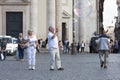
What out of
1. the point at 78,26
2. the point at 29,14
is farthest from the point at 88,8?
the point at 29,14

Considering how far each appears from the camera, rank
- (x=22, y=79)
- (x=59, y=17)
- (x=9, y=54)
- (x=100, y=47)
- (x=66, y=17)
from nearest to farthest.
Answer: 1. (x=22, y=79)
2. (x=100, y=47)
3. (x=9, y=54)
4. (x=59, y=17)
5. (x=66, y=17)

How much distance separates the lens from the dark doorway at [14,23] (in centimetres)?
6281

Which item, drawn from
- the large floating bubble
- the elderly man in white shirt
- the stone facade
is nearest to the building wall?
the stone facade

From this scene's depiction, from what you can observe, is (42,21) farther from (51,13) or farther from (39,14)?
(51,13)

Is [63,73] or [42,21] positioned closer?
[63,73]

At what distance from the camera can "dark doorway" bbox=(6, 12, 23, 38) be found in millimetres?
62812

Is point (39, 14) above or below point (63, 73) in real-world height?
above

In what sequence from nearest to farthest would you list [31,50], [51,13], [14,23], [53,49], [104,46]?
[53,49], [31,50], [104,46], [51,13], [14,23]

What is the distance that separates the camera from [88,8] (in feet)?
219

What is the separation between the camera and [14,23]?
62.9m

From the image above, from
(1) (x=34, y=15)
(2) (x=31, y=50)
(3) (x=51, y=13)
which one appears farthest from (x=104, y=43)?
(1) (x=34, y=15)

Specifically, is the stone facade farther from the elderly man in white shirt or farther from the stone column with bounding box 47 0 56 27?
the elderly man in white shirt

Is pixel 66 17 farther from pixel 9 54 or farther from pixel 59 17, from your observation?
pixel 9 54

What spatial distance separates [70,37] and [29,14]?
7179 millimetres
